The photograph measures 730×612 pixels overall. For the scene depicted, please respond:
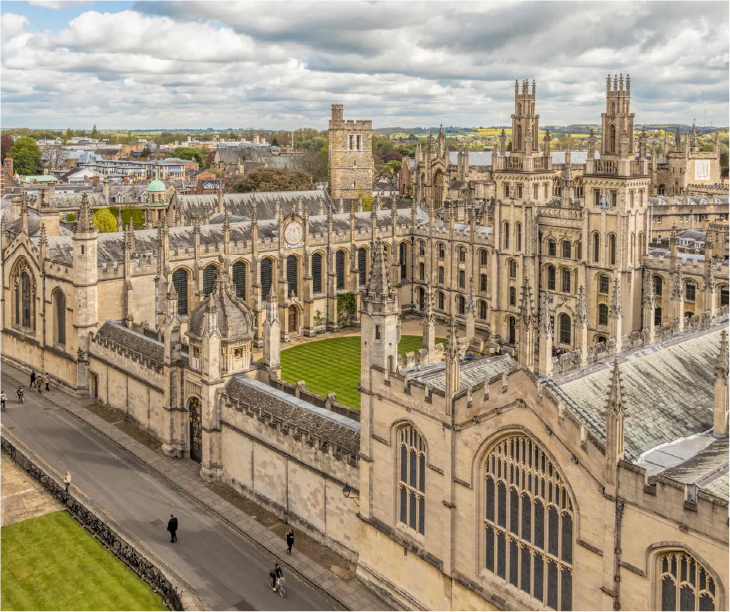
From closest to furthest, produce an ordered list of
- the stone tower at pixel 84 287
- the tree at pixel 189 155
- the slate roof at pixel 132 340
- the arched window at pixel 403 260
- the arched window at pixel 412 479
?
the arched window at pixel 412 479, the slate roof at pixel 132 340, the stone tower at pixel 84 287, the arched window at pixel 403 260, the tree at pixel 189 155

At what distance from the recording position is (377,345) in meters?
22.5

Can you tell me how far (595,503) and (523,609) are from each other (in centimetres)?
382

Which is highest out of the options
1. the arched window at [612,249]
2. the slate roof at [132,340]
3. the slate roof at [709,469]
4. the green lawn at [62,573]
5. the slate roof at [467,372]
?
the arched window at [612,249]

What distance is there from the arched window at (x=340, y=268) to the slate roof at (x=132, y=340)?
20.1 meters

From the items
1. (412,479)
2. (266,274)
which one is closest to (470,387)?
(412,479)

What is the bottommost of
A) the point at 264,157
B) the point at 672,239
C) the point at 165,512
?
the point at 165,512

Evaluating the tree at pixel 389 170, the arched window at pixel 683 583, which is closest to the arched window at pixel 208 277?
the arched window at pixel 683 583

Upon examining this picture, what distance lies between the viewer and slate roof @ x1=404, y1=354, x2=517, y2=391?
22366mm

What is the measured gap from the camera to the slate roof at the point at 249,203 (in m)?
67.6

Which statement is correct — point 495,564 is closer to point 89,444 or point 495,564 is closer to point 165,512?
Answer: point 165,512

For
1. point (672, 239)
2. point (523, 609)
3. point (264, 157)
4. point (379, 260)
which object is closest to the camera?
point (523, 609)

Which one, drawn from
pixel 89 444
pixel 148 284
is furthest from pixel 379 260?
pixel 148 284

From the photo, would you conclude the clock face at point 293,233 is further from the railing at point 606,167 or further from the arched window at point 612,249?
the arched window at point 612,249

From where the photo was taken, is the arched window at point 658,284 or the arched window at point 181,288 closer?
the arched window at point 658,284
